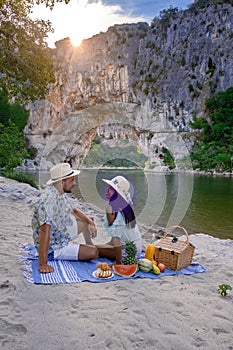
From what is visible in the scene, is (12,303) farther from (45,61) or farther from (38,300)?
(45,61)

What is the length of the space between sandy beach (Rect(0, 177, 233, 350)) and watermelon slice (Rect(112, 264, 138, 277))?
0.33 ft

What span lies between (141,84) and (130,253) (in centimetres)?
3904

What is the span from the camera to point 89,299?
2207 mm

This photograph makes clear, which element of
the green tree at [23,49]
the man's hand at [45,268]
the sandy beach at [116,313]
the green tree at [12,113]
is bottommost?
the sandy beach at [116,313]

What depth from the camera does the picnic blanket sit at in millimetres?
2502

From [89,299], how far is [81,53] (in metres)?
45.0

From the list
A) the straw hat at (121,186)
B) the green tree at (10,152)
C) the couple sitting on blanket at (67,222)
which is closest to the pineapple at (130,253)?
the couple sitting on blanket at (67,222)

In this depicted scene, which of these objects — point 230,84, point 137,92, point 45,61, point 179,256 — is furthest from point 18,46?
point 137,92

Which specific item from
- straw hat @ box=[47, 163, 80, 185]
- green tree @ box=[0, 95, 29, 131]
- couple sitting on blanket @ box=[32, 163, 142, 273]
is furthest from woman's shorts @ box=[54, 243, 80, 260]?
green tree @ box=[0, 95, 29, 131]

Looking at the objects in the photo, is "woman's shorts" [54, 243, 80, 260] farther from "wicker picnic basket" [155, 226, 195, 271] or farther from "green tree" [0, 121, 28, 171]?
"green tree" [0, 121, 28, 171]

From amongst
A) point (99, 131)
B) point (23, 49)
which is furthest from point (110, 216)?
point (99, 131)

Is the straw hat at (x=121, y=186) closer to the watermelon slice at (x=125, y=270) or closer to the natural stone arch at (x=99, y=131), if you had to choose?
the watermelon slice at (x=125, y=270)

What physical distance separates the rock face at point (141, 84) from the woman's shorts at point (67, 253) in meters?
30.5

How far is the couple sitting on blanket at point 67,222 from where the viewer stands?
2676 mm
